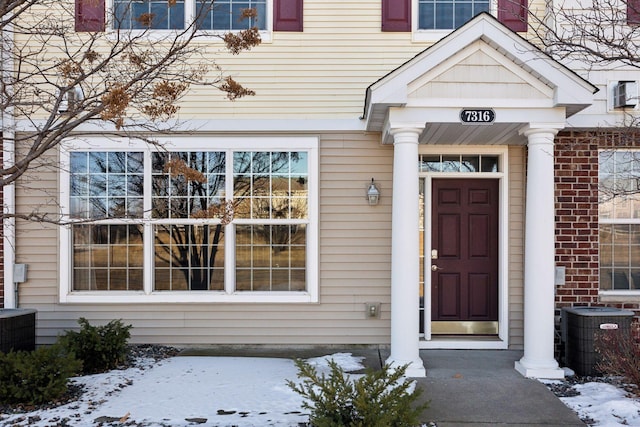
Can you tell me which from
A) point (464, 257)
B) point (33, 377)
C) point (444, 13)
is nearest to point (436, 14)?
point (444, 13)

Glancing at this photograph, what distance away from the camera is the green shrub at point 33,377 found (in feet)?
14.5

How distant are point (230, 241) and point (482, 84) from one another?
355 cm

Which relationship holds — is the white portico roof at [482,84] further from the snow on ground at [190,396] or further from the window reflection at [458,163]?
the snow on ground at [190,396]

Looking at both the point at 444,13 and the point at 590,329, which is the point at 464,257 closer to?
the point at 590,329

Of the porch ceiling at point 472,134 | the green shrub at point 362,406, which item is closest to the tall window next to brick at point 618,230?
the porch ceiling at point 472,134

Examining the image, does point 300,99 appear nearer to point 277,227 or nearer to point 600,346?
point 277,227

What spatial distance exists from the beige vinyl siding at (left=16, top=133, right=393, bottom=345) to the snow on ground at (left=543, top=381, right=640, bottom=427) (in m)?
2.36

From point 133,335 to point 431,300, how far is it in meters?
3.88

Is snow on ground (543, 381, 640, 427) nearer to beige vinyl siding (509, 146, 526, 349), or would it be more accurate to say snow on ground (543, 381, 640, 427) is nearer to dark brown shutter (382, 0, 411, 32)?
beige vinyl siding (509, 146, 526, 349)

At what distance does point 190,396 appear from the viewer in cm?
471

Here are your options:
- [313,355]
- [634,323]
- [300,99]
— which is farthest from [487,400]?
[300,99]

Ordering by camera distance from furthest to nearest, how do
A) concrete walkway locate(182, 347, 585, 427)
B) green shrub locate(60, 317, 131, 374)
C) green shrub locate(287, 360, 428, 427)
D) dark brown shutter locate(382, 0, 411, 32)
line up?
dark brown shutter locate(382, 0, 411, 32)
green shrub locate(60, 317, 131, 374)
concrete walkway locate(182, 347, 585, 427)
green shrub locate(287, 360, 428, 427)

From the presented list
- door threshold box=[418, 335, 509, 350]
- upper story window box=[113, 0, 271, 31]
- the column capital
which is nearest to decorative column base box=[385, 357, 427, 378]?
door threshold box=[418, 335, 509, 350]

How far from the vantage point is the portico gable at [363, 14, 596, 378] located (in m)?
5.15
